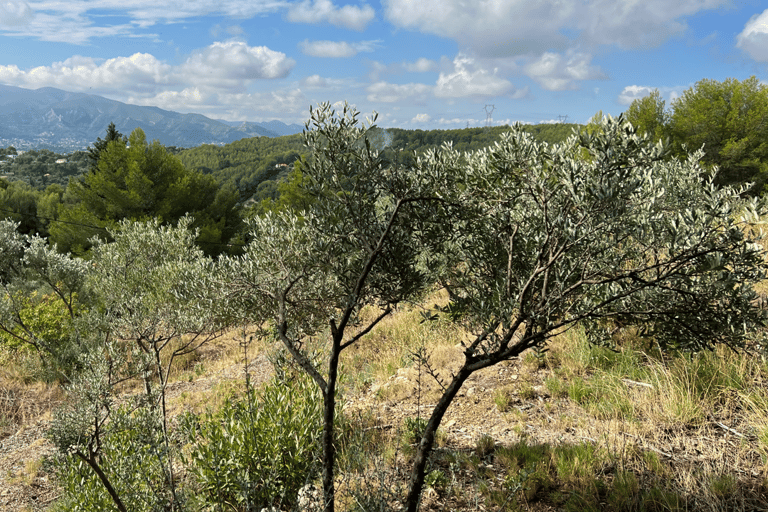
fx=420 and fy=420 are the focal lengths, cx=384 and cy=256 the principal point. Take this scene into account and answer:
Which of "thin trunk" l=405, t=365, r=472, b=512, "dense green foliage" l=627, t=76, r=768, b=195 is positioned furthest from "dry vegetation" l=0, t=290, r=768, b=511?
"dense green foliage" l=627, t=76, r=768, b=195

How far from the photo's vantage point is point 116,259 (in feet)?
35.1

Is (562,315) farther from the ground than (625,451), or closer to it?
farther from the ground

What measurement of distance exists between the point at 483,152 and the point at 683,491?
363 centimetres

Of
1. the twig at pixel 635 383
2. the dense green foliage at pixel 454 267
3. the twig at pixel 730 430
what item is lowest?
the twig at pixel 730 430

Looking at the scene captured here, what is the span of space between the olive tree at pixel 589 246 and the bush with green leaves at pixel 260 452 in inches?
70.2

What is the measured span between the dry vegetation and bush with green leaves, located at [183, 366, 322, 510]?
23.0 inches

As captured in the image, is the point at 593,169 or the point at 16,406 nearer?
the point at 593,169

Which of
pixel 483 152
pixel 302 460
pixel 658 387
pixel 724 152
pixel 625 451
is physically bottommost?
pixel 302 460

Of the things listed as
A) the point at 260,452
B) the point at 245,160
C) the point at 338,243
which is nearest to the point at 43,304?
the point at 260,452

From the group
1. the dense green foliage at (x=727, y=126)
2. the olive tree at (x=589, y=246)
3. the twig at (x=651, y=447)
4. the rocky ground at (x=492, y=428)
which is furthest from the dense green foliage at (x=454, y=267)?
the dense green foliage at (x=727, y=126)

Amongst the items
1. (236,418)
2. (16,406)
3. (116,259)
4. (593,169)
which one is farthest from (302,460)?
(16,406)

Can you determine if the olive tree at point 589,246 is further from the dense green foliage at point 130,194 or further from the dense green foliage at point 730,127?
the dense green foliage at point 730,127

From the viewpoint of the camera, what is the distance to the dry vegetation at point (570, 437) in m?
4.04

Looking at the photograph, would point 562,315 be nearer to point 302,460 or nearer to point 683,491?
point 683,491
